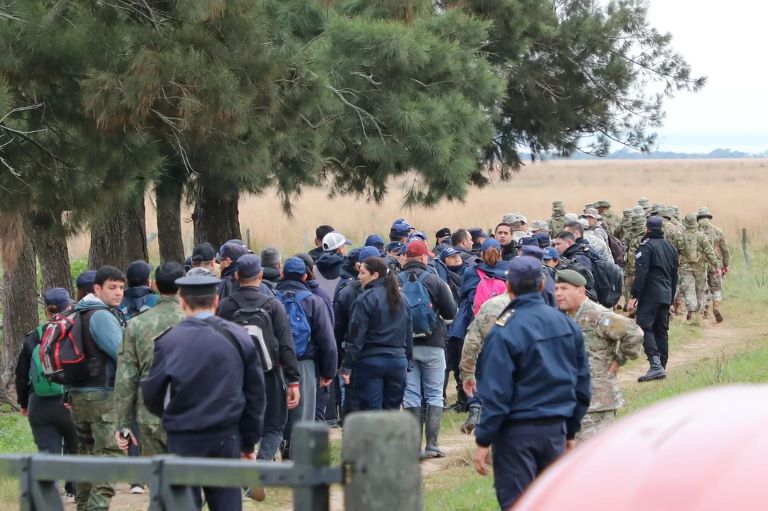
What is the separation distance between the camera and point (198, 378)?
5.98 meters

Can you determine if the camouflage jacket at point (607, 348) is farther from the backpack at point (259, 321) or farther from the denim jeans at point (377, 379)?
the denim jeans at point (377, 379)

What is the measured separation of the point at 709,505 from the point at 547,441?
4014mm

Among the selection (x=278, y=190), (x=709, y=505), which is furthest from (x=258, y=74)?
(x=709, y=505)

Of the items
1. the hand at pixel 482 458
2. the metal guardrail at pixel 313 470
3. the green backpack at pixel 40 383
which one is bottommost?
the hand at pixel 482 458

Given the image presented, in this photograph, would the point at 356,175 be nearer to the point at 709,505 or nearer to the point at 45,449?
the point at 45,449

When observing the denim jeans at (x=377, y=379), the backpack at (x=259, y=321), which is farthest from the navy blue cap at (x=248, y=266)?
the denim jeans at (x=377, y=379)

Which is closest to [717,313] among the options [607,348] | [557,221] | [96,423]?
[557,221]

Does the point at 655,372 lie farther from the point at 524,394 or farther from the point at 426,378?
the point at 524,394

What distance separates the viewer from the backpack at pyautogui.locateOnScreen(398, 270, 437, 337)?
10.1 metres

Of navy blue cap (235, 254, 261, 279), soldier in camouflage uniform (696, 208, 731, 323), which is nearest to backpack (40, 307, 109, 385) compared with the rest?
navy blue cap (235, 254, 261, 279)

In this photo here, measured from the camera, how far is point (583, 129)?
23.3 metres

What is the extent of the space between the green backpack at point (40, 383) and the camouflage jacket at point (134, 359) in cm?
148

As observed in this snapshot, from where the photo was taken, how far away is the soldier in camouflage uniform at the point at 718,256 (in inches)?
770

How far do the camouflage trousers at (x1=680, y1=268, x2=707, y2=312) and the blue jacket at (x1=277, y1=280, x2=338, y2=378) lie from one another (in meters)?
10.9
